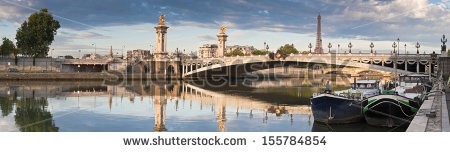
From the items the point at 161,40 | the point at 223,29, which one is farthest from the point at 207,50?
the point at 161,40

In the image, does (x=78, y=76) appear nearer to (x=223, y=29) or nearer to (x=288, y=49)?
(x=223, y=29)

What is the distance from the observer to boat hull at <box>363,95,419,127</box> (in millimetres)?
10516

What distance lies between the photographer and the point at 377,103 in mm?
10672

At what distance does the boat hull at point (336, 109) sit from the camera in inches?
447

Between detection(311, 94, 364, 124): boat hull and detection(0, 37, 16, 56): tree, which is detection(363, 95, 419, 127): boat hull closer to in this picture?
detection(311, 94, 364, 124): boat hull

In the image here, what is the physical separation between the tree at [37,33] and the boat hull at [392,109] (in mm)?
30141

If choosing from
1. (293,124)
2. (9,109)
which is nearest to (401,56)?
(293,124)

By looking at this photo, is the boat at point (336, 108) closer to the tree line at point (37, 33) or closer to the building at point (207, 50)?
the tree line at point (37, 33)

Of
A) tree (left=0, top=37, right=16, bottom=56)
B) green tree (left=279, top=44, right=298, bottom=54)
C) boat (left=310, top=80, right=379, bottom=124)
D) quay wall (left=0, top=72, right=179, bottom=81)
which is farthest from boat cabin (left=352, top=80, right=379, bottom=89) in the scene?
tree (left=0, top=37, right=16, bottom=56)

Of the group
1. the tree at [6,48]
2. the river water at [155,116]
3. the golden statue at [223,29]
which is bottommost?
the river water at [155,116]

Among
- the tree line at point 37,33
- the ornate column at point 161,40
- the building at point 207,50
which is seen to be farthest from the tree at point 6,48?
the building at point 207,50

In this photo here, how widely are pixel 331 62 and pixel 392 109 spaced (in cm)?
1584

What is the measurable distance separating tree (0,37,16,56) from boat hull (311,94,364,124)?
1403 inches

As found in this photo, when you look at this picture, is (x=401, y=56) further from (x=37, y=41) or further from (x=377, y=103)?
(x=37, y=41)
